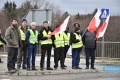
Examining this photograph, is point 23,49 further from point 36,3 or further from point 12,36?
point 36,3

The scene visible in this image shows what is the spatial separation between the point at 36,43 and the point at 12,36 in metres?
1.12

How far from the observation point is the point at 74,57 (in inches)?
595

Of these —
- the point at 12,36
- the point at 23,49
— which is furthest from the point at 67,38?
the point at 12,36

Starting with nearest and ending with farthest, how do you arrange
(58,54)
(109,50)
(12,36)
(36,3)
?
(12,36), (58,54), (109,50), (36,3)

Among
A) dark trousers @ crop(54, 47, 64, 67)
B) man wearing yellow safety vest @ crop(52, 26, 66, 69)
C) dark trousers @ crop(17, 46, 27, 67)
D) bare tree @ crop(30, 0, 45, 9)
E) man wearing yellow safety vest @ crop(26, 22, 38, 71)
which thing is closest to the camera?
man wearing yellow safety vest @ crop(26, 22, 38, 71)

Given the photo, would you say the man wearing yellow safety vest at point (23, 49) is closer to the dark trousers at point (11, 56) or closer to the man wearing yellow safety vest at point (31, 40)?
the man wearing yellow safety vest at point (31, 40)

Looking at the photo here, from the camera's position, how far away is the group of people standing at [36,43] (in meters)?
13.4

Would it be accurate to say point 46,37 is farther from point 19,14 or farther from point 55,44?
point 19,14

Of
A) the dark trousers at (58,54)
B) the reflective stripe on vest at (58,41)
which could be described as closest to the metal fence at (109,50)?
the dark trousers at (58,54)

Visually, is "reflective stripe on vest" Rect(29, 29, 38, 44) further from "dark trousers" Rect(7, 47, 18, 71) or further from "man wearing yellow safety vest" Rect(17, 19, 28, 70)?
"dark trousers" Rect(7, 47, 18, 71)

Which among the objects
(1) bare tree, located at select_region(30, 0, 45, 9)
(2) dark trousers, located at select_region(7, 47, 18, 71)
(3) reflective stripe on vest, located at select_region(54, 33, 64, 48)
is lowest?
(2) dark trousers, located at select_region(7, 47, 18, 71)

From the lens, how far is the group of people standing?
44.0 ft

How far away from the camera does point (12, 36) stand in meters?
13.3

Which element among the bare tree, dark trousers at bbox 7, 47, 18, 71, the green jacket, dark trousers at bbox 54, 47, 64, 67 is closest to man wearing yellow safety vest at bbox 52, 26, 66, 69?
dark trousers at bbox 54, 47, 64, 67
